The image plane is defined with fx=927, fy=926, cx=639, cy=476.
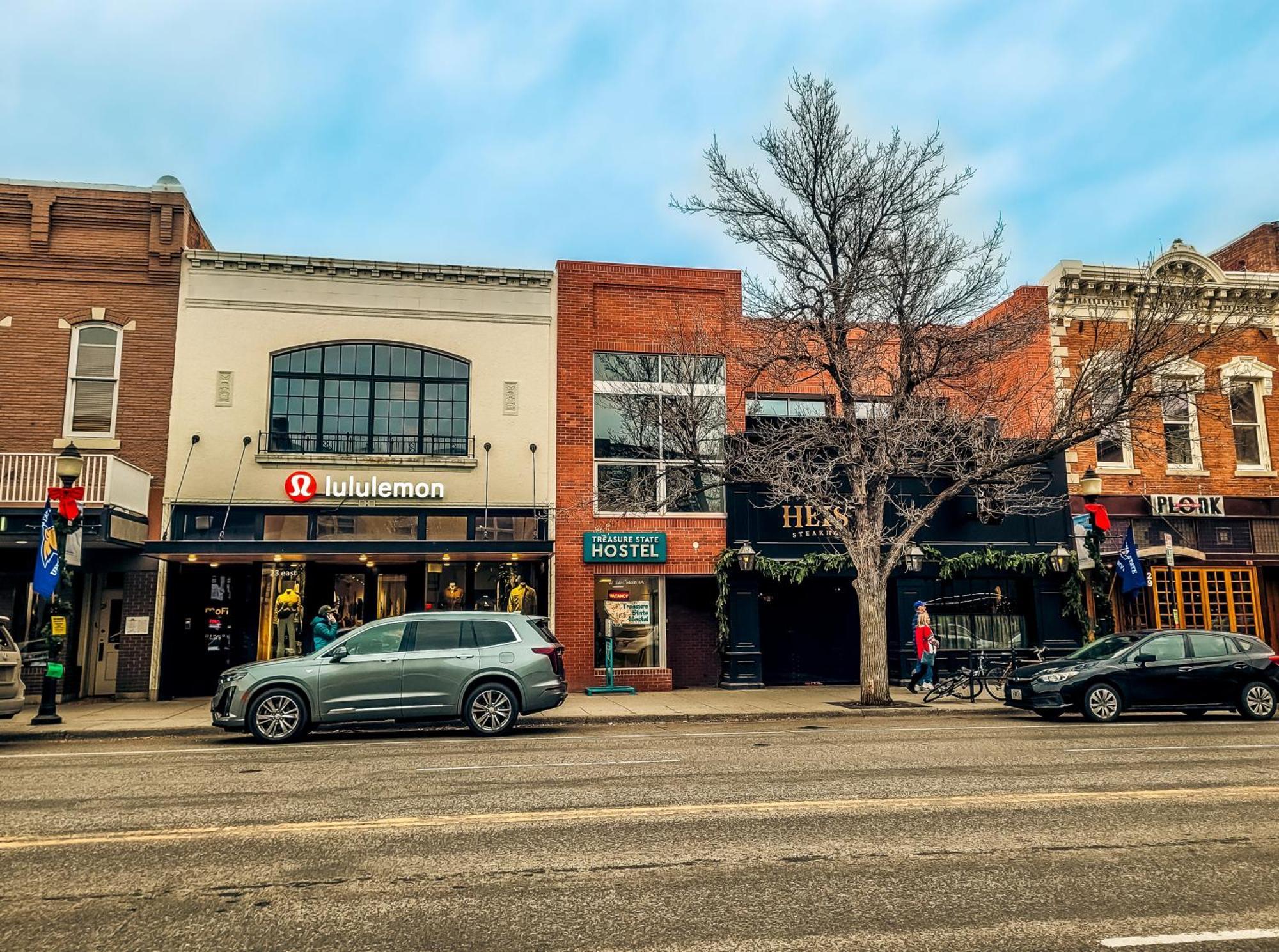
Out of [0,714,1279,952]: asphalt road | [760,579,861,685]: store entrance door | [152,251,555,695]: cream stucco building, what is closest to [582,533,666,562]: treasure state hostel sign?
[152,251,555,695]: cream stucco building

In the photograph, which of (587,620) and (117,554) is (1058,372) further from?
(117,554)

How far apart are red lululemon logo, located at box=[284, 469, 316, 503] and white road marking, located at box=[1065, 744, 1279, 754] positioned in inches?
586

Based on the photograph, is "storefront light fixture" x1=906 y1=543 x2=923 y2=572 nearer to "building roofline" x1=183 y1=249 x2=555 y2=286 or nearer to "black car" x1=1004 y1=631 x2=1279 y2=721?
"black car" x1=1004 y1=631 x2=1279 y2=721

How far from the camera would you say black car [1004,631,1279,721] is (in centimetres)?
1476

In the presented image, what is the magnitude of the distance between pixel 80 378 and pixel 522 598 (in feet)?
33.9

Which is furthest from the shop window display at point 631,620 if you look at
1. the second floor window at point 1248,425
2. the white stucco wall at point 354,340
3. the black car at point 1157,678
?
the second floor window at point 1248,425

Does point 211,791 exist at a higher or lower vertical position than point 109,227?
lower

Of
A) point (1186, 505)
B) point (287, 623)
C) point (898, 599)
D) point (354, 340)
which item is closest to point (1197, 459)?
point (1186, 505)

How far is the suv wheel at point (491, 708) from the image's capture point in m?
13.0

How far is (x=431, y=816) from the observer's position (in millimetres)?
7223

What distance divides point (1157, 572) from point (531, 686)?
17053mm

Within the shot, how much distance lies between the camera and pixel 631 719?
15539 millimetres

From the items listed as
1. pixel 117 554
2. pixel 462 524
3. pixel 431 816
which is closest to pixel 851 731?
pixel 431 816

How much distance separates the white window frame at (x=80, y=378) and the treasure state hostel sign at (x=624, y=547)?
1025 cm
